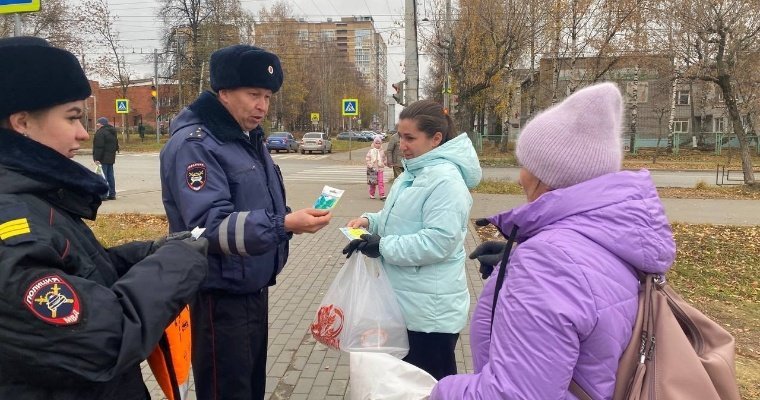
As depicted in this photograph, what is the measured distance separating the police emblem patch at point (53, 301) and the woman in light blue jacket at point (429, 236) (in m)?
1.55

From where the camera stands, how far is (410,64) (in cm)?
1231

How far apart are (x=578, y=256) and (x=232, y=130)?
160 cm

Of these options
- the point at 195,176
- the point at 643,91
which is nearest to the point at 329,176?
the point at 195,176

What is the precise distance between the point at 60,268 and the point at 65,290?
95 millimetres

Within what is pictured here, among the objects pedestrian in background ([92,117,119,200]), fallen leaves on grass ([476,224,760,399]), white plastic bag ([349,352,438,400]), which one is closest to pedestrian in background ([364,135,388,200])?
fallen leaves on grass ([476,224,760,399])

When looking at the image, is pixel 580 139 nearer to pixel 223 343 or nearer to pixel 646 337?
pixel 646 337

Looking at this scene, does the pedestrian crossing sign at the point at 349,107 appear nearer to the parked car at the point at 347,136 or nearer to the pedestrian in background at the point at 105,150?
the pedestrian in background at the point at 105,150

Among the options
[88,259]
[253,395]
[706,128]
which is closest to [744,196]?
[253,395]

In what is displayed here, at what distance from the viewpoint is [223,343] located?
2.31 m

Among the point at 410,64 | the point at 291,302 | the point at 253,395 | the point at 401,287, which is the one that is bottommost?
the point at 291,302

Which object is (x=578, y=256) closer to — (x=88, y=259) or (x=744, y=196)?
(x=88, y=259)

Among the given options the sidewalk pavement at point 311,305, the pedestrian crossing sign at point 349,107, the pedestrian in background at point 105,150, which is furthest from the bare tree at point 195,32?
the sidewalk pavement at point 311,305

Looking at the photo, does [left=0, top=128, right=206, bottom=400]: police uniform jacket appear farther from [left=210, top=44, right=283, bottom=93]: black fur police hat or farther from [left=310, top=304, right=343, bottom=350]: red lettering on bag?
[left=310, top=304, right=343, bottom=350]: red lettering on bag

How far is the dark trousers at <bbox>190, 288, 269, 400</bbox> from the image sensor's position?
2.30 m
